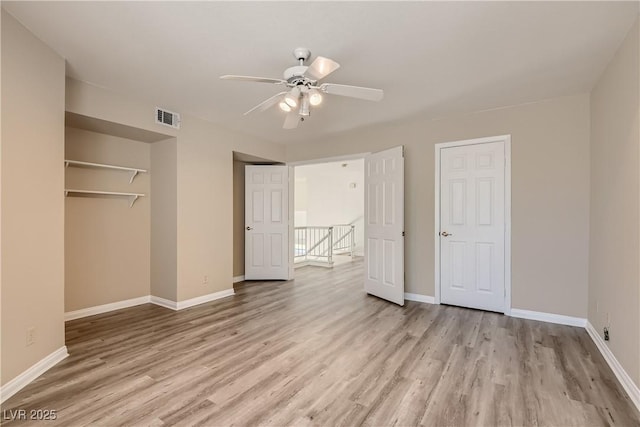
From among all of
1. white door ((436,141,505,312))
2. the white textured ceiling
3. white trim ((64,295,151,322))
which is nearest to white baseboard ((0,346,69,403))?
white trim ((64,295,151,322))

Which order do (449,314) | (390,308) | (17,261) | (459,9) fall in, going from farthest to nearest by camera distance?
(390,308) → (449,314) → (17,261) → (459,9)

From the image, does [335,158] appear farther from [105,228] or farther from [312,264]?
[105,228]

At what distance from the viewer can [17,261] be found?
82.3 inches

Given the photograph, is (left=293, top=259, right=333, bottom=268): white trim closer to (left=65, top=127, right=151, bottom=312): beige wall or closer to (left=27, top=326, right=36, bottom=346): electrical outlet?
(left=65, top=127, right=151, bottom=312): beige wall

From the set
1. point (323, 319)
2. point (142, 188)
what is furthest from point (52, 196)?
point (323, 319)

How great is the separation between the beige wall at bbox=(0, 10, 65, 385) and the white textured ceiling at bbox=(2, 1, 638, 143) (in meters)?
0.25

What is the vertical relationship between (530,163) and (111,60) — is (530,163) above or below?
below

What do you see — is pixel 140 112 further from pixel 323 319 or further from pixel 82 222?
pixel 323 319

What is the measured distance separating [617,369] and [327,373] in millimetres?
2151

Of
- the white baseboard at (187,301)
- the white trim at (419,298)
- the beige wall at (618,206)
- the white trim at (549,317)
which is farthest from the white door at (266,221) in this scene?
the beige wall at (618,206)

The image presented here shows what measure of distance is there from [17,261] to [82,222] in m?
1.72

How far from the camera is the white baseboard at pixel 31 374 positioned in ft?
6.52

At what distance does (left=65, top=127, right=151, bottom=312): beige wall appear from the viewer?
3.54 m

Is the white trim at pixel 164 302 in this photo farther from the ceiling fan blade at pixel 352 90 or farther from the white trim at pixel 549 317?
the white trim at pixel 549 317
